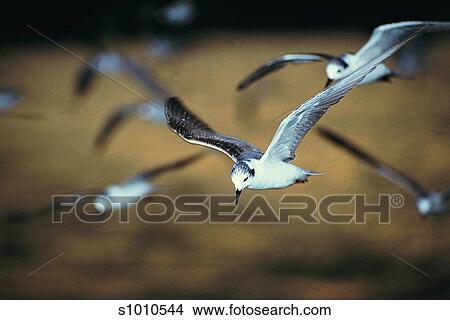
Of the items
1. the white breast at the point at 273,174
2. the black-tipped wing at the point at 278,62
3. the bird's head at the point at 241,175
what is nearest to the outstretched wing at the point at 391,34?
the black-tipped wing at the point at 278,62

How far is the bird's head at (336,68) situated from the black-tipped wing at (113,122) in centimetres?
71

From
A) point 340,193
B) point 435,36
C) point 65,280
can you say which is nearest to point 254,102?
point 340,193

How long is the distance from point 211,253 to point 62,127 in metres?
0.69

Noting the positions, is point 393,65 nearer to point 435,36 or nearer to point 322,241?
point 435,36

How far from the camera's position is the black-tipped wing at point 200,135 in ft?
9.77

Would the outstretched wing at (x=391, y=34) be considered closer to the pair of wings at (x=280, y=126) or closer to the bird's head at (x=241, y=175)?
the pair of wings at (x=280, y=126)

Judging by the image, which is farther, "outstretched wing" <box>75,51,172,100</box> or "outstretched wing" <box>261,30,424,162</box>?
"outstretched wing" <box>75,51,172,100</box>

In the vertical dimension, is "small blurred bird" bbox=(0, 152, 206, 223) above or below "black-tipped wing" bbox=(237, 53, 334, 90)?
below

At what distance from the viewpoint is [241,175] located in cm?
300

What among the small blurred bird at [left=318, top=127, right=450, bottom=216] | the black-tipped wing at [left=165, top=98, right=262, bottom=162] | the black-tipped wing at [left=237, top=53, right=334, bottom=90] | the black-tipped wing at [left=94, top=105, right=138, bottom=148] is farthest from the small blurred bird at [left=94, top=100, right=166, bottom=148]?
the small blurred bird at [left=318, top=127, right=450, bottom=216]

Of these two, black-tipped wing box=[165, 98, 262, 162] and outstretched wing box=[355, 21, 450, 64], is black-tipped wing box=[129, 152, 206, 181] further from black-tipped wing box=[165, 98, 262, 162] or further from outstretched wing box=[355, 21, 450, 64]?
outstretched wing box=[355, 21, 450, 64]

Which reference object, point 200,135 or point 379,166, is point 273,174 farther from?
point 379,166

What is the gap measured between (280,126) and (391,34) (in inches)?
25.9

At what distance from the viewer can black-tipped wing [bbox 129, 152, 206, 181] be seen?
321 cm
